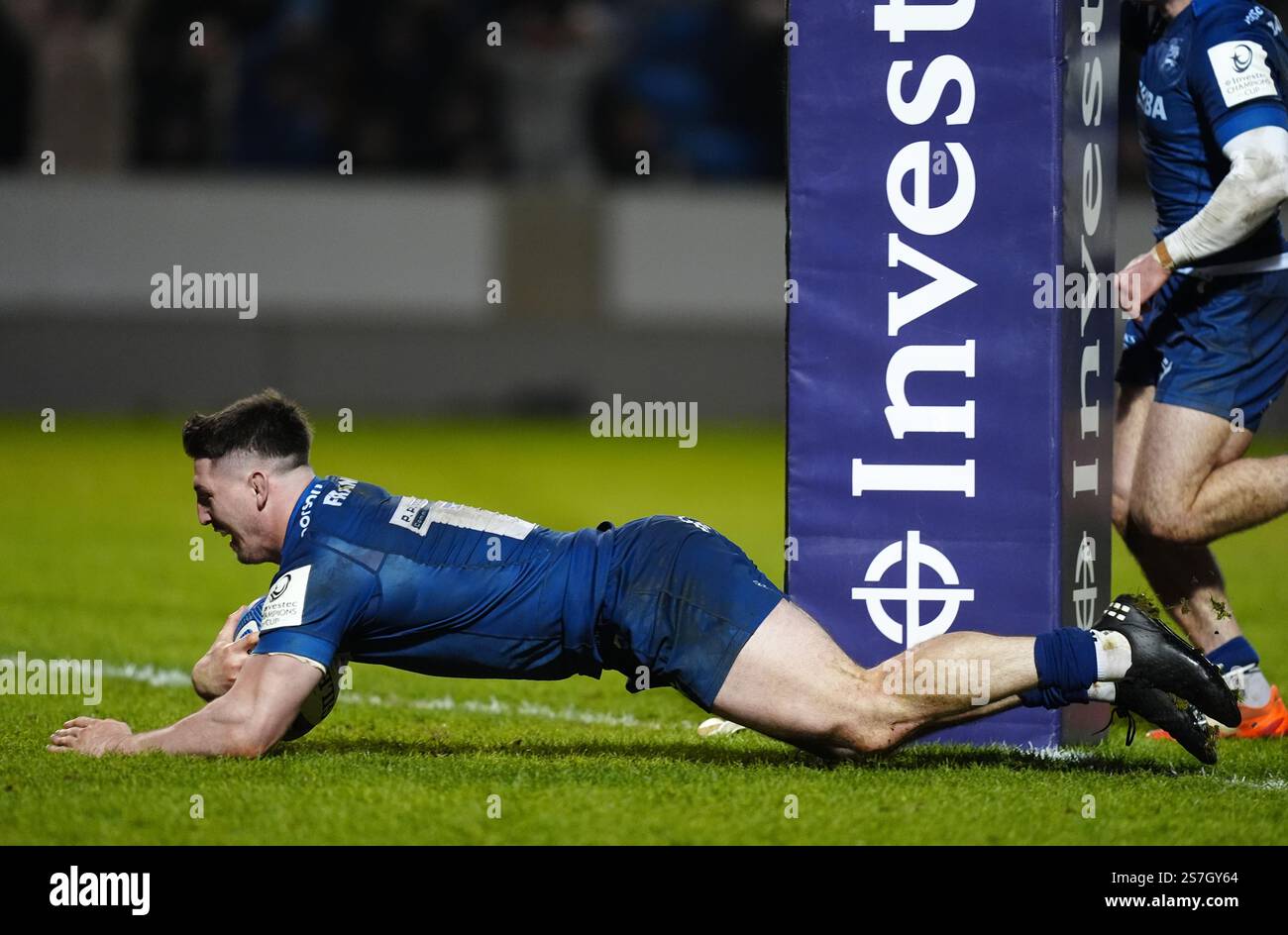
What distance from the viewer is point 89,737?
5367 mm

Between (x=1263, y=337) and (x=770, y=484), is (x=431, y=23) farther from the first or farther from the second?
(x=1263, y=337)

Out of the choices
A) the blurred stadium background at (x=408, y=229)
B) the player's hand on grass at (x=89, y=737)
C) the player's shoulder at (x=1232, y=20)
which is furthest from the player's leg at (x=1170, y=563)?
the blurred stadium background at (x=408, y=229)

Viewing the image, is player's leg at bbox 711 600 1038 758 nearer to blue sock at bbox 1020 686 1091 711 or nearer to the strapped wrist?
blue sock at bbox 1020 686 1091 711

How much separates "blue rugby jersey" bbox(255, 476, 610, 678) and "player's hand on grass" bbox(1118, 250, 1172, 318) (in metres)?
1.87

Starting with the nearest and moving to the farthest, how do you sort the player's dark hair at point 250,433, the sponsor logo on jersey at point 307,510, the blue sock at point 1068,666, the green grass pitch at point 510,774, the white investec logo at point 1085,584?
the green grass pitch at point 510,774 → the blue sock at point 1068,666 → the sponsor logo on jersey at point 307,510 → the player's dark hair at point 250,433 → the white investec logo at point 1085,584

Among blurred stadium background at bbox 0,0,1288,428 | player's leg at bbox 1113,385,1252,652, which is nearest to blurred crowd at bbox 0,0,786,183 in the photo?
blurred stadium background at bbox 0,0,1288,428

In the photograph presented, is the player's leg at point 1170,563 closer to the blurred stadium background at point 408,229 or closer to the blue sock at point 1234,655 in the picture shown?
the blue sock at point 1234,655

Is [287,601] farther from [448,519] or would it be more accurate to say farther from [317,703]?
[448,519]

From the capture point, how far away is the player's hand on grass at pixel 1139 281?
5.91 meters

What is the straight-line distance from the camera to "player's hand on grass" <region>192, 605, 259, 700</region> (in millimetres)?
5520

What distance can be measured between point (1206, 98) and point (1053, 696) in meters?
2.26

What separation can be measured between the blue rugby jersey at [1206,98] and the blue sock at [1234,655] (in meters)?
1.29

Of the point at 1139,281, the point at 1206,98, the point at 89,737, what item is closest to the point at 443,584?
the point at 89,737
